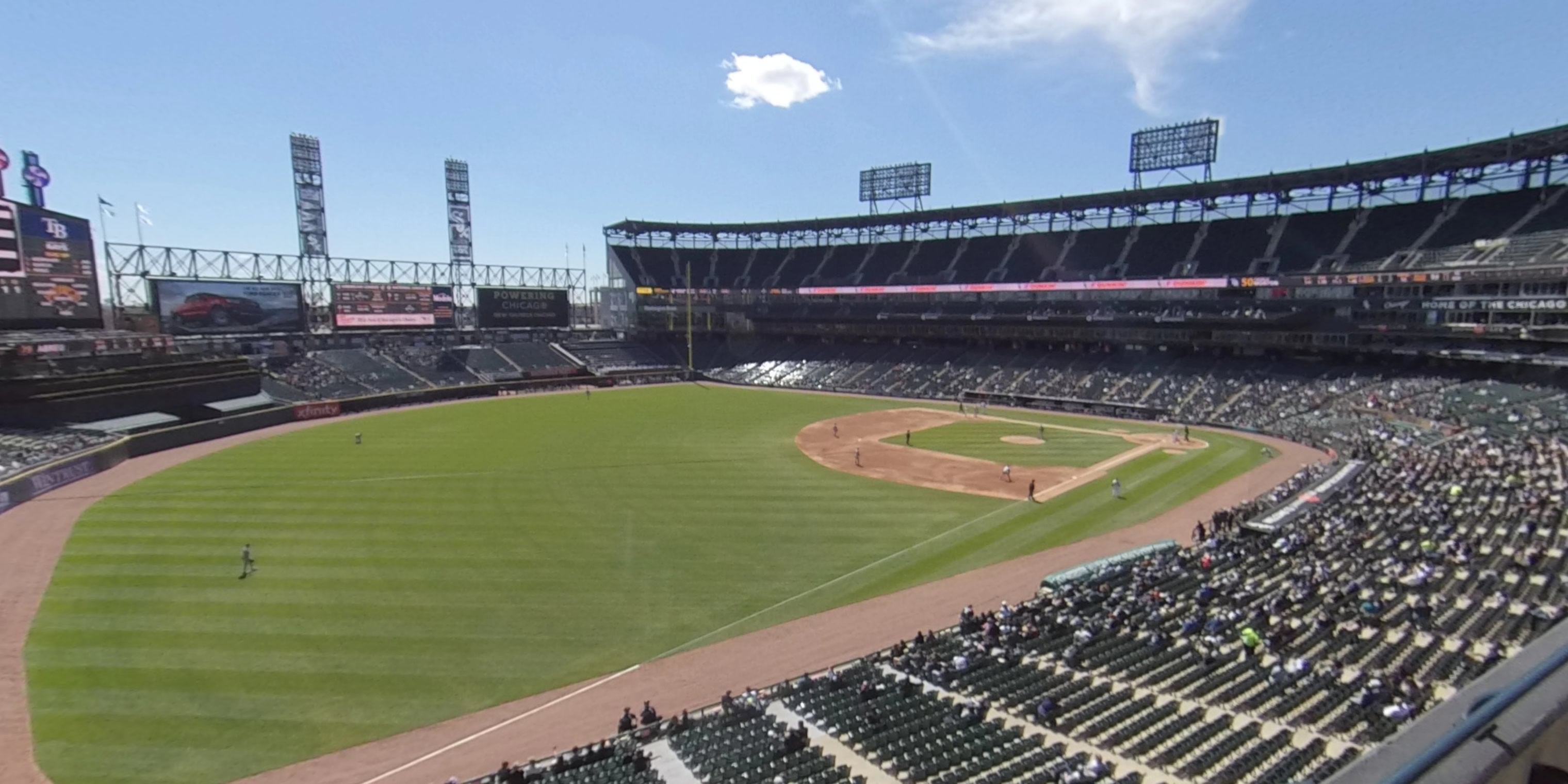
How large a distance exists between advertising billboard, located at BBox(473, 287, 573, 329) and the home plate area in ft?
146

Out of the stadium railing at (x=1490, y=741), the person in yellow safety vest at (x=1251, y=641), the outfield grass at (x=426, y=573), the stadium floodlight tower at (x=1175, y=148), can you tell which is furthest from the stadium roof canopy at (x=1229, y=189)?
the stadium railing at (x=1490, y=741)

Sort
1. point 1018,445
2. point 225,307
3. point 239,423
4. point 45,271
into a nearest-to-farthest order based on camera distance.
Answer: point 45,271
point 1018,445
point 239,423
point 225,307

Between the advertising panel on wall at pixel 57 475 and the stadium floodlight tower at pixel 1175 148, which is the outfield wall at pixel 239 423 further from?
the stadium floodlight tower at pixel 1175 148

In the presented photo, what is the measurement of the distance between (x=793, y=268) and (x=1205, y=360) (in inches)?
2059

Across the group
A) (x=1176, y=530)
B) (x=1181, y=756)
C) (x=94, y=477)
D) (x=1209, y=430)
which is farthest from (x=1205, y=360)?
(x=94, y=477)

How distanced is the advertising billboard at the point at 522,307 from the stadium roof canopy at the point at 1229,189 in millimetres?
16692

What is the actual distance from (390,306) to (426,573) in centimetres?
5875

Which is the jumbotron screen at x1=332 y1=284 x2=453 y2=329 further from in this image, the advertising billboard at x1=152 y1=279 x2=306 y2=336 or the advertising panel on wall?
the advertising panel on wall

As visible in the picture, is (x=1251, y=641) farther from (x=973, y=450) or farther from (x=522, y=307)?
(x=522, y=307)

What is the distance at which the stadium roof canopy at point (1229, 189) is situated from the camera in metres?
54.2

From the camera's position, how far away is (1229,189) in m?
69.1

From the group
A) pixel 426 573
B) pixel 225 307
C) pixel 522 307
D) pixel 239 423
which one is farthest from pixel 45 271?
pixel 522 307

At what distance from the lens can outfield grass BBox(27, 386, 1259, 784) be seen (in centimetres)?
1711

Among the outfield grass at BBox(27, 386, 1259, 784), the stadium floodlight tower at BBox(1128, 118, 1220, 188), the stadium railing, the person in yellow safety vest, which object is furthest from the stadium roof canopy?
the stadium railing
